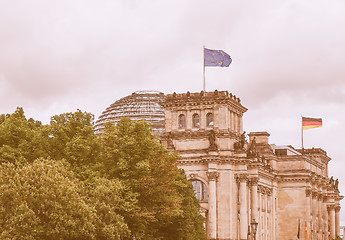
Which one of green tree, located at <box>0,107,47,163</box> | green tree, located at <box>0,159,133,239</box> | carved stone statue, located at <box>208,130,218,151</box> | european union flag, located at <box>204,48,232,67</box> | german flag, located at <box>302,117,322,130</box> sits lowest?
green tree, located at <box>0,159,133,239</box>

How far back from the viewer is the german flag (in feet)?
550

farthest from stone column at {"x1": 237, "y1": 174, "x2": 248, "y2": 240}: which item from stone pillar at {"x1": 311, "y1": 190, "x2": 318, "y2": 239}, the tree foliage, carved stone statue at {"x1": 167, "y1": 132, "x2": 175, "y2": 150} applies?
stone pillar at {"x1": 311, "y1": 190, "x2": 318, "y2": 239}

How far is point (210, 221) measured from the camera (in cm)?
12162

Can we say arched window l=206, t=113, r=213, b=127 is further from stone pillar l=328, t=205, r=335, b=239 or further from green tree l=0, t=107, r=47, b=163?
stone pillar l=328, t=205, r=335, b=239

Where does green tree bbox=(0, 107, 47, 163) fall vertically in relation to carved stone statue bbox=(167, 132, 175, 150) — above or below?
below

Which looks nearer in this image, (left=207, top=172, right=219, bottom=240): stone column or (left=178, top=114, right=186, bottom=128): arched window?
(left=207, top=172, right=219, bottom=240): stone column

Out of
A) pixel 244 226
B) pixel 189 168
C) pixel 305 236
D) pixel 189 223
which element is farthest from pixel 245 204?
pixel 305 236

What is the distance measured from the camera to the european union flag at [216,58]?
122750 millimetres

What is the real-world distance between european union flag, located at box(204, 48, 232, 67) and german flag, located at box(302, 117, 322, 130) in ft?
167

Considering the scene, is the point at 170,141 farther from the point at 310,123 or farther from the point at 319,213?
the point at 319,213

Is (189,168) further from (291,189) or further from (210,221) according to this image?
(291,189)

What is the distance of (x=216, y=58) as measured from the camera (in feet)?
406

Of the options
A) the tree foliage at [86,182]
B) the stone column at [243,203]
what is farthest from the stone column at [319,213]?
the tree foliage at [86,182]

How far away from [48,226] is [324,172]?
132 meters
